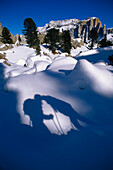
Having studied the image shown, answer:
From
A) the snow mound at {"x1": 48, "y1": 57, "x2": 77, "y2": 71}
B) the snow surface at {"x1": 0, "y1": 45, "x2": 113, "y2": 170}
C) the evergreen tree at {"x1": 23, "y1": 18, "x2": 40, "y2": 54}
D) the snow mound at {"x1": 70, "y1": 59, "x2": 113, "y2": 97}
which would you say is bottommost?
the snow surface at {"x1": 0, "y1": 45, "x2": 113, "y2": 170}

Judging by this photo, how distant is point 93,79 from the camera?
10.3 ft

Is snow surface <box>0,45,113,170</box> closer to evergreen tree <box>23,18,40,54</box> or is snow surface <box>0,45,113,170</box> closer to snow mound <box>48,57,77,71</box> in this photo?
snow mound <box>48,57,77,71</box>

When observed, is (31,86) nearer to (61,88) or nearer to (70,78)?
(61,88)

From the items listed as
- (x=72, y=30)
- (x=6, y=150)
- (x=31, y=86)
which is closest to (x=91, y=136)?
(x=6, y=150)

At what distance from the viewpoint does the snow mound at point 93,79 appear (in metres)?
2.89

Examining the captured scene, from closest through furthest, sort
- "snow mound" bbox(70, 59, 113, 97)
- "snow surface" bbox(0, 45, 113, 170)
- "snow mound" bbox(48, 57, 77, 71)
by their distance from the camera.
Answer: "snow surface" bbox(0, 45, 113, 170), "snow mound" bbox(70, 59, 113, 97), "snow mound" bbox(48, 57, 77, 71)

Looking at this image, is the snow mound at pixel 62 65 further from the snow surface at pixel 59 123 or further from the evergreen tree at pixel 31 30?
the evergreen tree at pixel 31 30

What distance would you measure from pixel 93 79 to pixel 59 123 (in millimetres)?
2169

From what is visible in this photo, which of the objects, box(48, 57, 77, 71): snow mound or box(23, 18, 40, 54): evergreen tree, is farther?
box(23, 18, 40, 54): evergreen tree

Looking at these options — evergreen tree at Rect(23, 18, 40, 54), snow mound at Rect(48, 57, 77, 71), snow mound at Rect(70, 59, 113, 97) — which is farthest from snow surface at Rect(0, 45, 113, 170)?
evergreen tree at Rect(23, 18, 40, 54)

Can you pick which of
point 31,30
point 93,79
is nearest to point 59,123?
point 93,79

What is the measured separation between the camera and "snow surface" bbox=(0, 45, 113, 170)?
1.51 meters

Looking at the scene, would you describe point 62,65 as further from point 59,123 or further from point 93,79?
point 59,123

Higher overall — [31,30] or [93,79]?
[31,30]
